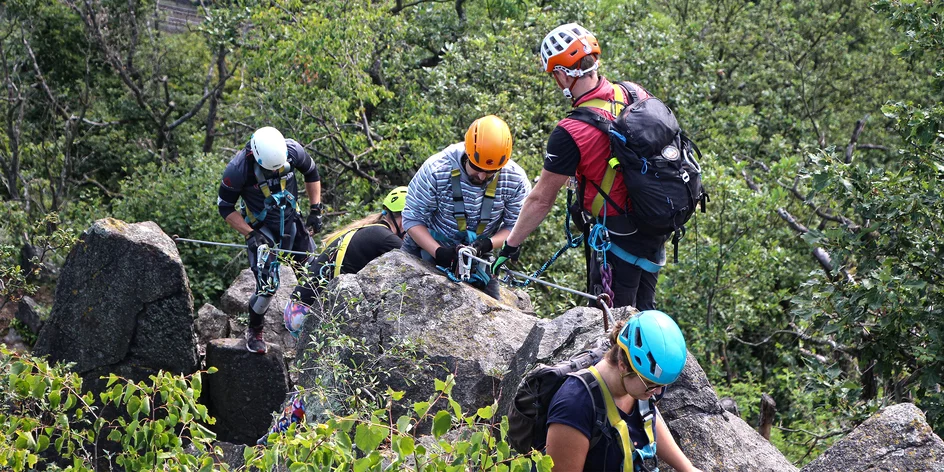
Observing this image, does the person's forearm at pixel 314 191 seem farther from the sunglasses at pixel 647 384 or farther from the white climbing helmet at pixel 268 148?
the sunglasses at pixel 647 384

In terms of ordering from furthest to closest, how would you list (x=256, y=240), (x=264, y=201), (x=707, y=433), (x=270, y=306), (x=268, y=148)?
1. (x=270, y=306)
2. (x=256, y=240)
3. (x=264, y=201)
4. (x=268, y=148)
5. (x=707, y=433)

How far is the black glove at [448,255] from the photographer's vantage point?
6.43 metres

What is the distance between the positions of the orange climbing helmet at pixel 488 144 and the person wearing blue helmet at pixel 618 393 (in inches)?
92.4

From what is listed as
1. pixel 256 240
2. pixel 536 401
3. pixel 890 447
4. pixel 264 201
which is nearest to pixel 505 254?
pixel 536 401

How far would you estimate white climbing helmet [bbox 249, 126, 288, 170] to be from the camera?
7875 millimetres

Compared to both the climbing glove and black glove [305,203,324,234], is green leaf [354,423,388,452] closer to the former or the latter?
the climbing glove

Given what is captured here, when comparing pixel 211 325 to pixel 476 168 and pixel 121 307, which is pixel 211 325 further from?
pixel 476 168

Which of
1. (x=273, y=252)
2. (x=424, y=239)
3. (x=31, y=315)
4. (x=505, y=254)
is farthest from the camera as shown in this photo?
(x=31, y=315)

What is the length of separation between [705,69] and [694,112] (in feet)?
4.14

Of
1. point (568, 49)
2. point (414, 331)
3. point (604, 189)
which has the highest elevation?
point (568, 49)

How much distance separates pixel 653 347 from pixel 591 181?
1965mm

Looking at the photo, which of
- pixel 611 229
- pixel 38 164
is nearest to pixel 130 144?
pixel 38 164

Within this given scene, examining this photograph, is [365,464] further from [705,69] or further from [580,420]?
[705,69]

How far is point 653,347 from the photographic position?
3811mm
